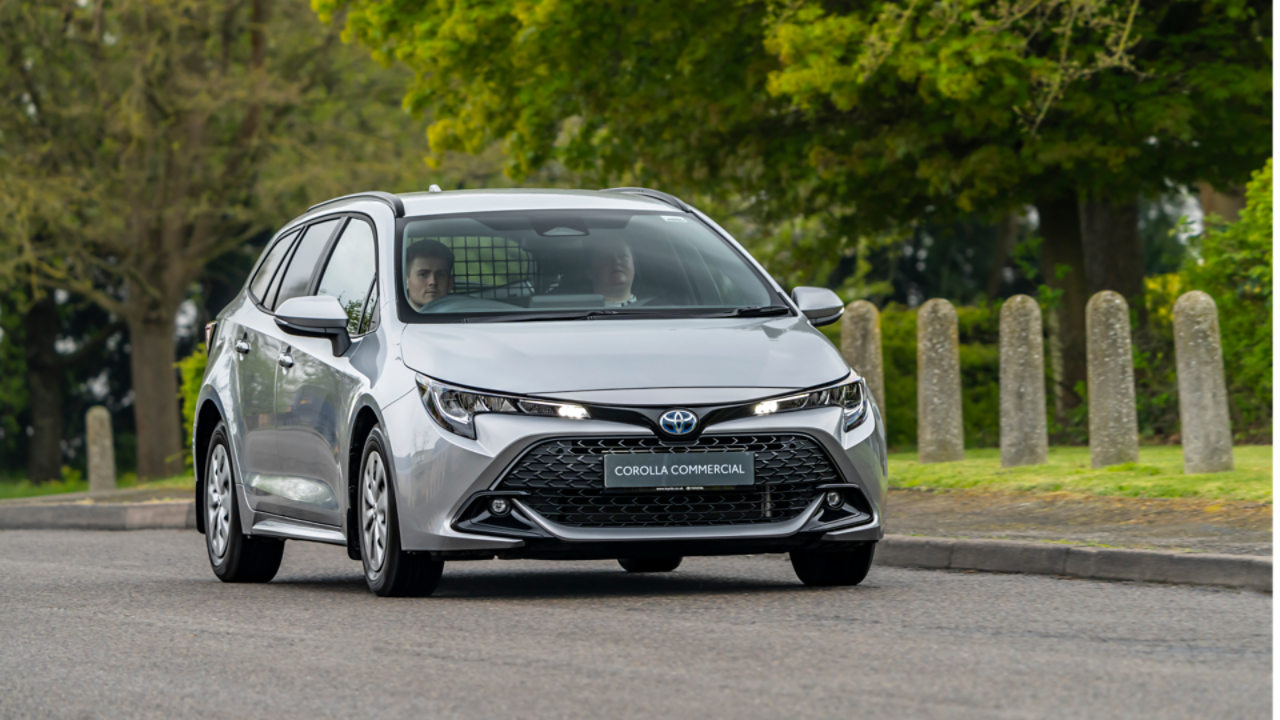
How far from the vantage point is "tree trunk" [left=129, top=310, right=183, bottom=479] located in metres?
30.1

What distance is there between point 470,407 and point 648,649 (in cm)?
156

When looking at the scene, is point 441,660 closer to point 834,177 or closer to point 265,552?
Result: point 265,552

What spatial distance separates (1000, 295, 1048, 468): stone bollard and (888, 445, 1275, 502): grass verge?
0.15 metres

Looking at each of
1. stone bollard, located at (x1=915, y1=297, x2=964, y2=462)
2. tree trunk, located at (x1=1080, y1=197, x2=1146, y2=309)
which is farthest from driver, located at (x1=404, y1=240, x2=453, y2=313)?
tree trunk, located at (x1=1080, y1=197, x2=1146, y2=309)

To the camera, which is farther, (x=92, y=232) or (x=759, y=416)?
(x=92, y=232)

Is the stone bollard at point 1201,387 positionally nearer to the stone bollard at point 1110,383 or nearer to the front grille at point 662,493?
the stone bollard at point 1110,383

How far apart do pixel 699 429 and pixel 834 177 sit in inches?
462

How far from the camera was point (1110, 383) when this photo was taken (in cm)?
1248

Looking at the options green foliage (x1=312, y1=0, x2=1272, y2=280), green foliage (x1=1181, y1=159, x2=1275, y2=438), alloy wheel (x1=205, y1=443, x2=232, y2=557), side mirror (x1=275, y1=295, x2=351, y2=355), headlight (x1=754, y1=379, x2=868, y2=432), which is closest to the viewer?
headlight (x1=754, y1=379, x2=868, y2=432)

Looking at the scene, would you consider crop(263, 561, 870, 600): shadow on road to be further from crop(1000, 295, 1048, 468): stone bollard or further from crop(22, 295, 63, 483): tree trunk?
crop(22, 295, 63, 483): tree trunk

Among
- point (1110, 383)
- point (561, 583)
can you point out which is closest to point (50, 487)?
point (1110, 383)

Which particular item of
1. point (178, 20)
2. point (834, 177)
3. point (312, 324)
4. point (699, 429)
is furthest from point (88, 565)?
point (178, 20)

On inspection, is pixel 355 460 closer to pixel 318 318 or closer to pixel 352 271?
pixel 318 318

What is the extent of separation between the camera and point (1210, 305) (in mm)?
11539
